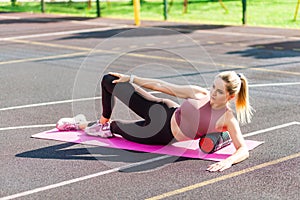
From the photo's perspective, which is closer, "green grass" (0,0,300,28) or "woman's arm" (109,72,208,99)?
"woman's arm" (109,72,208,99)

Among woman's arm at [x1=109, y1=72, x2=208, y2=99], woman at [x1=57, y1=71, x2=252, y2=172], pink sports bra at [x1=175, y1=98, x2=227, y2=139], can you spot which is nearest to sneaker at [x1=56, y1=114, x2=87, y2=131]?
woman at [x1=57, y1=71, x2=252, y2=172]

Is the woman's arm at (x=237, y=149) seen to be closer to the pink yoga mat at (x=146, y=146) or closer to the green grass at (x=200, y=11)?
the pink yoga mat at (x=146, y=146)

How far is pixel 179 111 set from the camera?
7.58m

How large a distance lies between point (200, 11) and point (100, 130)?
17134 mm

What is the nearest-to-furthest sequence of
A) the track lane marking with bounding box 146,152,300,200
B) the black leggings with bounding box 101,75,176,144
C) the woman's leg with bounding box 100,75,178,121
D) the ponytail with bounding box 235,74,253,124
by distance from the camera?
the track lane marking with bounding box 146,152,300,200, the ponytail with bounding box 235,74,253,124, the black leggings with bounding box 101,75,176,144, the woman's leg with bounding box 100,75,178,121

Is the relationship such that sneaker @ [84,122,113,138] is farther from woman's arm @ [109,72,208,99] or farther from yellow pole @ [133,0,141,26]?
yellow pole @ [133,0,141,26]

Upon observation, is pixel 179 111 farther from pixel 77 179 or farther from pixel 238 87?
pixel 77 179

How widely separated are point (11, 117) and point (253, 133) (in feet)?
11.7

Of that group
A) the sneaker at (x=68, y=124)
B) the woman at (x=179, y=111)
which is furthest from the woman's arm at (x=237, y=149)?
the sneaker at (x=68, y=124)

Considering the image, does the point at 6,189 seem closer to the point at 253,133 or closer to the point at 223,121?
the point at 223,121

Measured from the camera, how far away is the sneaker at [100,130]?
832 cm

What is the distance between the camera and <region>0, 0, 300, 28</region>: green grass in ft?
71.6

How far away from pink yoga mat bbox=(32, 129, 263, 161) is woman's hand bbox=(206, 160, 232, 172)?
29 centimetres

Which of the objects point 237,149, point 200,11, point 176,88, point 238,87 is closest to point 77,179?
point 176,88
